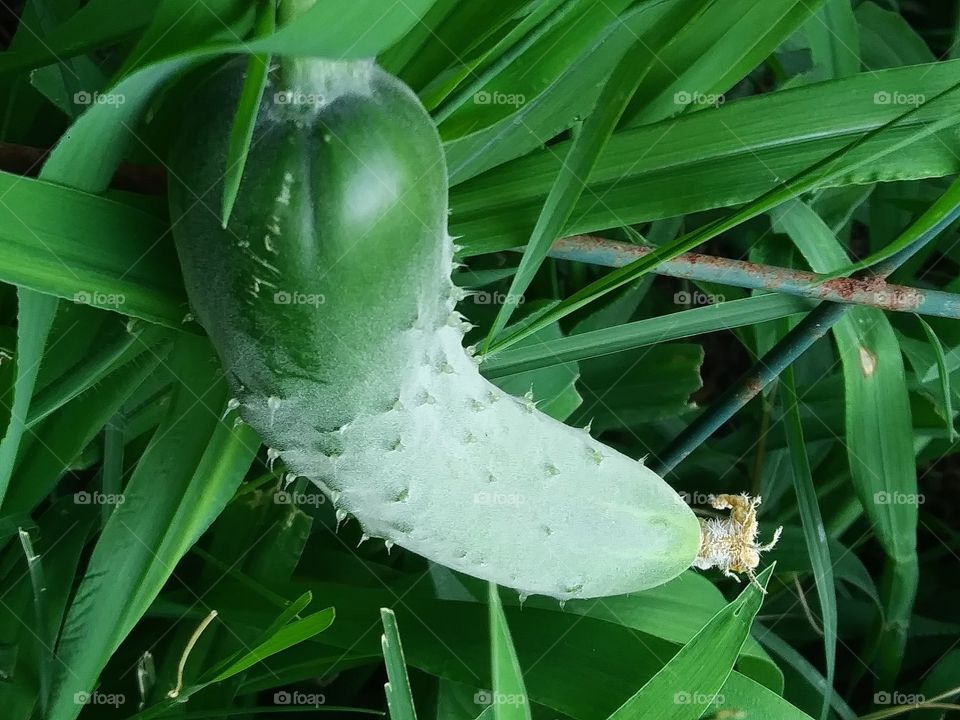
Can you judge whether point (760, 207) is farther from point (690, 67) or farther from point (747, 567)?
point (747, 567)

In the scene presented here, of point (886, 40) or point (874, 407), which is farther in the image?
point (886, 40)

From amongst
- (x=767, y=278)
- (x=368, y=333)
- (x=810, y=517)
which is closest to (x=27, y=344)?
(x=368, y=333)

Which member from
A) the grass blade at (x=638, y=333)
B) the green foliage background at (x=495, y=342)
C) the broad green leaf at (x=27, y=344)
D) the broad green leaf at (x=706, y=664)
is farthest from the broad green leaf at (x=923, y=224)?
the broad green leaf at (x=27, y=344)

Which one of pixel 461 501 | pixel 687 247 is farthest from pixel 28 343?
pixel 687 247

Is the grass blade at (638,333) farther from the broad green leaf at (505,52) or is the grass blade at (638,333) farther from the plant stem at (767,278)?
the broad green leaf at (505,52)

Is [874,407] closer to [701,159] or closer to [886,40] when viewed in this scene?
[701,159]

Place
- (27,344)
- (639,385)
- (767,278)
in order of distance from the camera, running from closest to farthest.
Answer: (27,344) → (767,278) → (639,385)

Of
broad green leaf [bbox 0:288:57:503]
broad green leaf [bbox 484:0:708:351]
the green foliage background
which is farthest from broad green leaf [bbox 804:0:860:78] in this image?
broad green leaf [bbox 0:288:57:503]
